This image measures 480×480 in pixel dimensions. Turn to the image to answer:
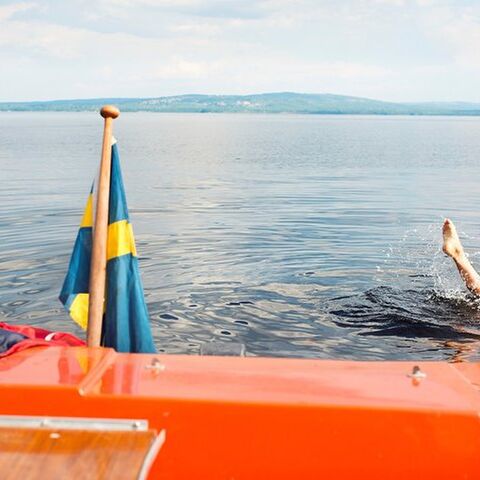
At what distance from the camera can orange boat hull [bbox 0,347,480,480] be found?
3.58 meters

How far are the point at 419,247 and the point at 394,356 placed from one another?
6.78 m

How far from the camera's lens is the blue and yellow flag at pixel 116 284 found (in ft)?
17.9

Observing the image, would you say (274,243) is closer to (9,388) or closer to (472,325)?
(472,325)

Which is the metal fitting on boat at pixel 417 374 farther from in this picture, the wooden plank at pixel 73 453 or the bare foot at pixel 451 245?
the bare foot at pixel 451 245

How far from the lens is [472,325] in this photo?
9898 millimetres

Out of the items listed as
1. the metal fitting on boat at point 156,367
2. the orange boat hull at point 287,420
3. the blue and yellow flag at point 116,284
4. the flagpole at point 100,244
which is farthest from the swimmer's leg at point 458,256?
the metal fitting on boat at point 156,367

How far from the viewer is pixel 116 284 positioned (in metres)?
5.42

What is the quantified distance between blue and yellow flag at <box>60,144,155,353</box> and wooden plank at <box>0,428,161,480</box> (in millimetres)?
1855

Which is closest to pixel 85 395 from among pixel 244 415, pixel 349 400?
pixel 244 415

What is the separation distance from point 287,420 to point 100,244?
2.13m

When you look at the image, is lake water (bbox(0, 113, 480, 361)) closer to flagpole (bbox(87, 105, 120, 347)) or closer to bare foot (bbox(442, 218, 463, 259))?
bare foot (bbox(442, 218, 463, 259))

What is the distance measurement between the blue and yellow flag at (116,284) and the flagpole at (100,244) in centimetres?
11

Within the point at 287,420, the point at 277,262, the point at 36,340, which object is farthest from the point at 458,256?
the point at 287,420

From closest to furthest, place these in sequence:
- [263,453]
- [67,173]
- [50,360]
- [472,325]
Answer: [263,453]
[50,360]
[472,325]
[67,173]
